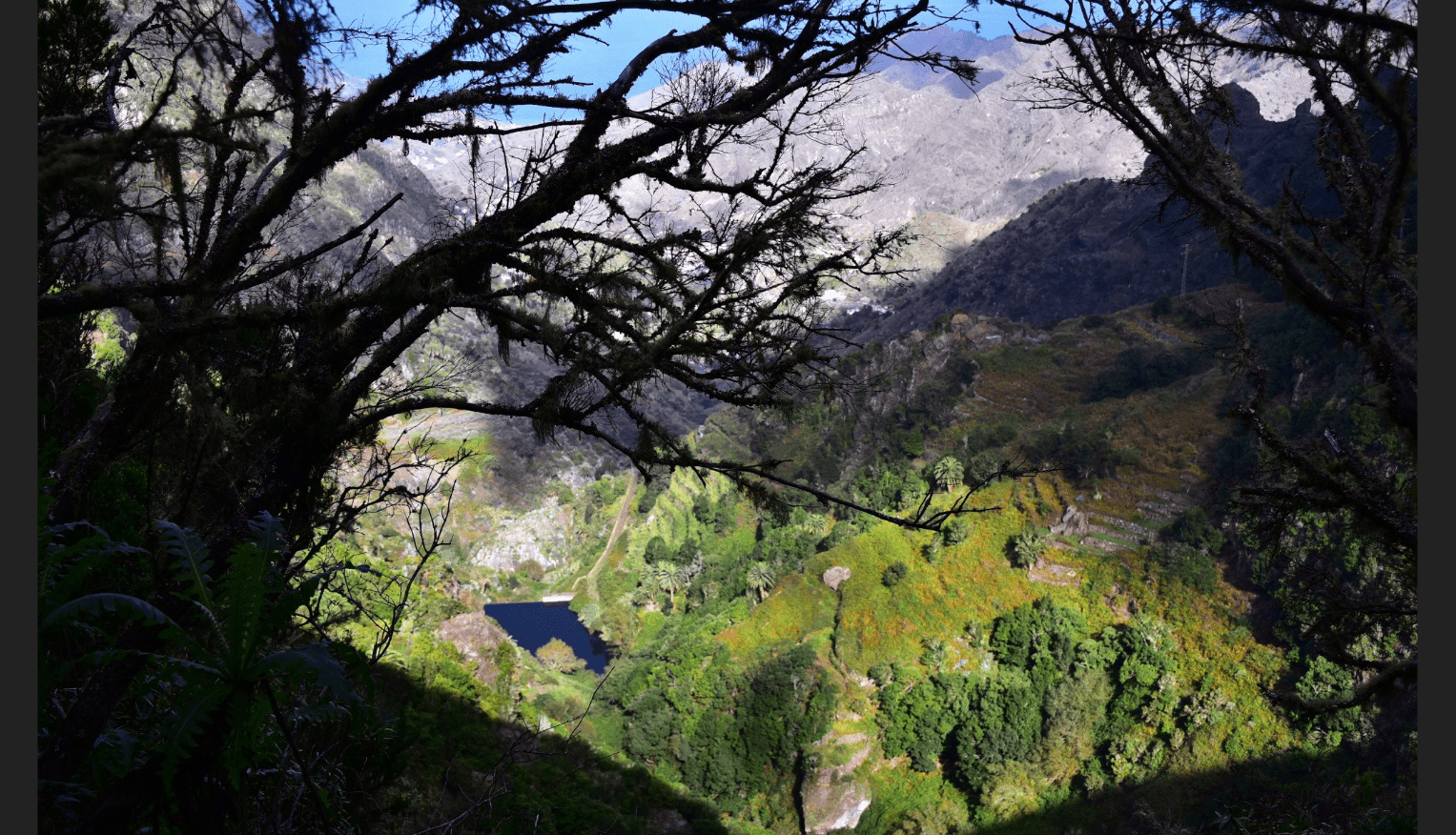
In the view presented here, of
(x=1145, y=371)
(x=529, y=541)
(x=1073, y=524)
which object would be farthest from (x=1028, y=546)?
(x=529, y=541)

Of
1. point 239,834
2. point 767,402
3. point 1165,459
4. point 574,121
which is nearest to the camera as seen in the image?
point 239,834

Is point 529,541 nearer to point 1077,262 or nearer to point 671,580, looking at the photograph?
point 671,580

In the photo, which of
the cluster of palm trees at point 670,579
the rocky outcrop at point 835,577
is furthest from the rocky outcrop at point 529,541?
the rocky outcrop at point 835,577

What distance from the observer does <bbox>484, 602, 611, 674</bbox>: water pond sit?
49.2 metres

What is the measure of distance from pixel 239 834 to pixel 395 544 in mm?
39921

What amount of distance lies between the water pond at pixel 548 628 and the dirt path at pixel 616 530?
8.14ft

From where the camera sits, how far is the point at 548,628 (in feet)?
177

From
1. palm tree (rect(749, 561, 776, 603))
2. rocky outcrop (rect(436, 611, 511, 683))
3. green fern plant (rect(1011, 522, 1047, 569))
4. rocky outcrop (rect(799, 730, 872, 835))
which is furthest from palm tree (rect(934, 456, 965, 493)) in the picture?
rocky outcrop (rect(436, 611, 511, 683))

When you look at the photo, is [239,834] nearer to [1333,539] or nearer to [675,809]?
[675,809]

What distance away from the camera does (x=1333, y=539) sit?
2512 centimetres

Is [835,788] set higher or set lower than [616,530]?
lower

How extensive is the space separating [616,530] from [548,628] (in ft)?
43.9

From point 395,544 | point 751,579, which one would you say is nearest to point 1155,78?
point 751,579

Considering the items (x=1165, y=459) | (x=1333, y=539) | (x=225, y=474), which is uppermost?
(x=225, y=474)
